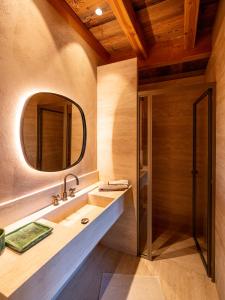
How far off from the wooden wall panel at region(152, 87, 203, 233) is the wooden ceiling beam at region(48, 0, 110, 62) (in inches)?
→ 45.8

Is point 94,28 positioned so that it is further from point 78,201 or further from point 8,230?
point 8,230

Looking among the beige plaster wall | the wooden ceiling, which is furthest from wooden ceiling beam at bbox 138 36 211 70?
the beige plaster wall

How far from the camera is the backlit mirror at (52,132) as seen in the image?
4.22 feet

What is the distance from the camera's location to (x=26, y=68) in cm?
125

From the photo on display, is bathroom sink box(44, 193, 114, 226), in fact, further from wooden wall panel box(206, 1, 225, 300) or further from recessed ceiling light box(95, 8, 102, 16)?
recessed ceiling light box(95, 8, 102, 16)

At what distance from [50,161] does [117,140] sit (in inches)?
35.5

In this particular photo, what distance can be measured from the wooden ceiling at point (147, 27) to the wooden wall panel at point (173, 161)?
1.98 feet

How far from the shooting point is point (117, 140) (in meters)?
2.10

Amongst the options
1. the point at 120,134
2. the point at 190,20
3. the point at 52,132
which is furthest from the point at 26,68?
the point at 190,20

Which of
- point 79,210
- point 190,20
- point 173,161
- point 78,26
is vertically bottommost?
point 79,210

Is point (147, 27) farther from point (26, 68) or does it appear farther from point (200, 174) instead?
point (200, 174)

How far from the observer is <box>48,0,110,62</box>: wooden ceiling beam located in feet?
5.02

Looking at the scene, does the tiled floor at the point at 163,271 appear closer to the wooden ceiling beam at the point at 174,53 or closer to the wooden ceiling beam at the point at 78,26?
the wooden ceiling beam at the point at 174,53

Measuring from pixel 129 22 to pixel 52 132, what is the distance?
1.28m
